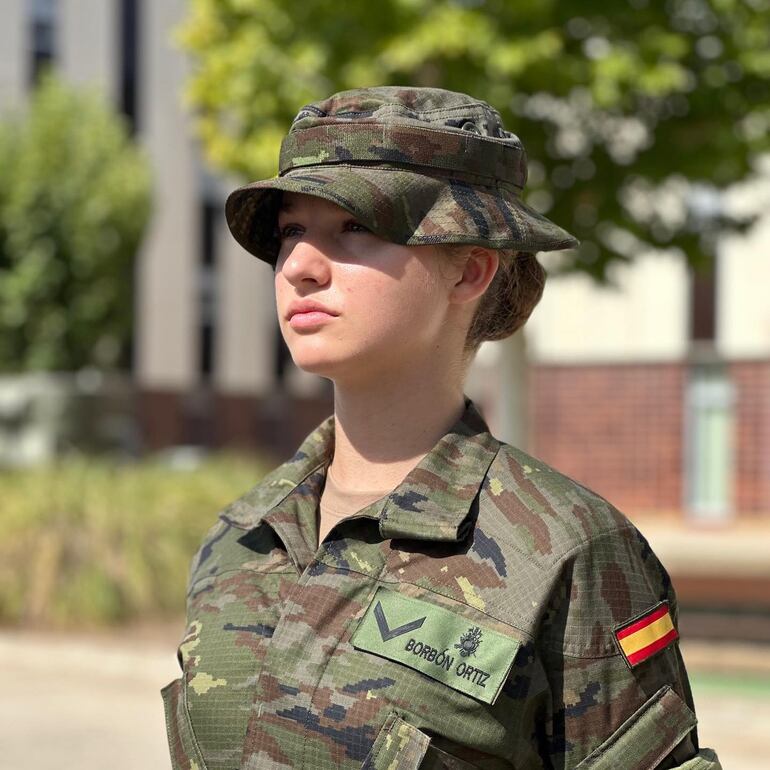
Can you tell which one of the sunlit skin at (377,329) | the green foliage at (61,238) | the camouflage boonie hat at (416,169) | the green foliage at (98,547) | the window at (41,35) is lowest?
the green foliage at (98,547)

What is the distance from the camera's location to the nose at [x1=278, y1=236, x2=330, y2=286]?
1.80 m

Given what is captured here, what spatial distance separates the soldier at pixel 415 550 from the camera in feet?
5.50

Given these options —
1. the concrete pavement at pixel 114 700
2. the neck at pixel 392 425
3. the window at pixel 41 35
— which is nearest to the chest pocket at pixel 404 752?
the neck at pixel 392 425

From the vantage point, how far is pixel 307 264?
5.93 feet

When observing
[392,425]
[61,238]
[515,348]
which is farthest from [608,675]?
[61,238]

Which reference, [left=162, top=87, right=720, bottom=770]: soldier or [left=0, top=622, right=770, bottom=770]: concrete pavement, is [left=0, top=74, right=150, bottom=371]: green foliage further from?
[left=162, top=87, right=720, bottom=770]: soldier

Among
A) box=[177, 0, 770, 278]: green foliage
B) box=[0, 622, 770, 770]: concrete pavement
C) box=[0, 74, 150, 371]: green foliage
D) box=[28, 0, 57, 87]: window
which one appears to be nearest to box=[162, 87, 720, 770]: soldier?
box=[0, 622, 770, 770]: concrete pavement

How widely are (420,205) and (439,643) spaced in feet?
1.97

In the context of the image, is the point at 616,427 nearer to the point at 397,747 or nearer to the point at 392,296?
the point at 392,296

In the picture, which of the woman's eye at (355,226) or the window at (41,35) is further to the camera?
the window at (41,35)

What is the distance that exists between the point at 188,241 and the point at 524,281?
2863 centimetres

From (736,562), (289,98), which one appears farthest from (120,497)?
(736,562)

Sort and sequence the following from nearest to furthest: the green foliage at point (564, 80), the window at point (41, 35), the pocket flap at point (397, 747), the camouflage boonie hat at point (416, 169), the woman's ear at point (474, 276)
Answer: the pocket flap at point (397, 747) < the camouflage boonie hat at point (416, 169) < the woman's ear at point (474, 276) < the green foliage at point (564, 80) < the window at point (41, 35)

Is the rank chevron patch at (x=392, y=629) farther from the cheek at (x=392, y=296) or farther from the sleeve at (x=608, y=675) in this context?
the cheek at (x=392, y=296)
